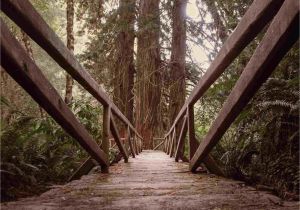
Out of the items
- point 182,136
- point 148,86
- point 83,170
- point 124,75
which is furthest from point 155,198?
point 124,75

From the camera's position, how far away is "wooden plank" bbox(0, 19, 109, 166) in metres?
1.61

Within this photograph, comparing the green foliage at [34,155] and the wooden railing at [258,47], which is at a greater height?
the wooden railing at [258,47]

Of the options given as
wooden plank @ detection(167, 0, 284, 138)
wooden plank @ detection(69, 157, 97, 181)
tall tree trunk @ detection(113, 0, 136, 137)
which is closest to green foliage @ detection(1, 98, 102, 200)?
wooden plank @ detection(69, 157, 97, 181)

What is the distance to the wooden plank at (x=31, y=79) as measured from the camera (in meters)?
1.61

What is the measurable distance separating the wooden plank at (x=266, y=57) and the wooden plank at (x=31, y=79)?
105cm

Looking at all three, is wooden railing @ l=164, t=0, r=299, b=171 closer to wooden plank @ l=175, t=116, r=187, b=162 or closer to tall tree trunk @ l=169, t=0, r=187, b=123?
wooden plank @ l=175, t=116, r=187, b=162

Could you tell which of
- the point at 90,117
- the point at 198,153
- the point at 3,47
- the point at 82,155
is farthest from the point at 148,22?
A: the point at 3,47

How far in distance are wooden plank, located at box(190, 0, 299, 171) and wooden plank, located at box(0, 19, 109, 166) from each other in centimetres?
105

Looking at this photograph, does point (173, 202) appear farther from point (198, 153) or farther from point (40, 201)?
point (198, 153)

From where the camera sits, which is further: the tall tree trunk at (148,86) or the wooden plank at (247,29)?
the tall tree trunk at (148,86)

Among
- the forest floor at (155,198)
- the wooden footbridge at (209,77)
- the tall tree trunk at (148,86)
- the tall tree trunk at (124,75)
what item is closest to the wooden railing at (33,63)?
the wooden footbridge at (209,77)

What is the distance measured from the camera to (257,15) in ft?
5.89

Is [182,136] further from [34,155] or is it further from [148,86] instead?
[148,86]

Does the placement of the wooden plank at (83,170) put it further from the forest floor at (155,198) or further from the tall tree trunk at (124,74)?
the tall tree trunk at (124,74)
